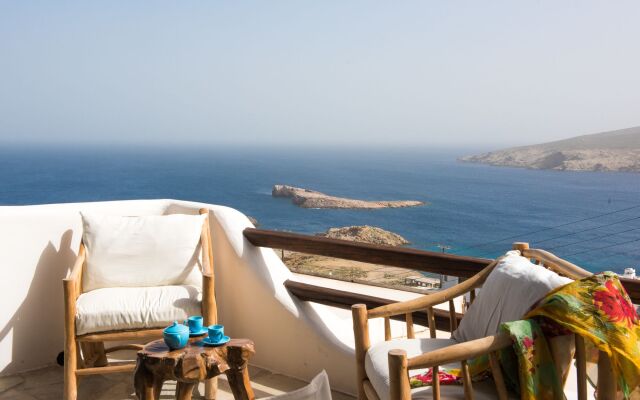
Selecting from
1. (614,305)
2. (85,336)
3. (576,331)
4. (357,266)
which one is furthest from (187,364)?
(357,266)

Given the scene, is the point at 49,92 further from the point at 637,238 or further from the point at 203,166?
the point at 637,238

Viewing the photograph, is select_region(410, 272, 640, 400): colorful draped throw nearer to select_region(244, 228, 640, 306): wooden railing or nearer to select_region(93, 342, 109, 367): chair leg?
select_region(244, 228, 640, 306): wooden railing

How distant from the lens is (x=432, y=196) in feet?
224

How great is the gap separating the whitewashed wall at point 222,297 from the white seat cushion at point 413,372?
0.90m

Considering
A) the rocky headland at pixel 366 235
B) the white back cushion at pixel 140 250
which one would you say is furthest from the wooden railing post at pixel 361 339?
the rocky headland at pixel 366 235

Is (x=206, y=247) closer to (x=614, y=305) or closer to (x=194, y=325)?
(x=194, y=325)

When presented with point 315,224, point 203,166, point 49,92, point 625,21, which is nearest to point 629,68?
point 625,21

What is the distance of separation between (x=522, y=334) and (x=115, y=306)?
1797 mm

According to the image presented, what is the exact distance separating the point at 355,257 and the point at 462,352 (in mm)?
1260

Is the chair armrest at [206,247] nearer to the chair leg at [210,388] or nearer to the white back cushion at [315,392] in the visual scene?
the chair leg at [210,388]

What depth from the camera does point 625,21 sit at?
6556 cm

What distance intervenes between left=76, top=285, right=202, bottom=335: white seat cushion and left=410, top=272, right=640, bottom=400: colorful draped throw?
1.54 metres

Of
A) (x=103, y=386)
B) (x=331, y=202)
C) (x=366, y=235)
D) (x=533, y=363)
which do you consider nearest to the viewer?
(x=533, y=363)

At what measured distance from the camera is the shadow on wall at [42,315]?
11.2 ft
